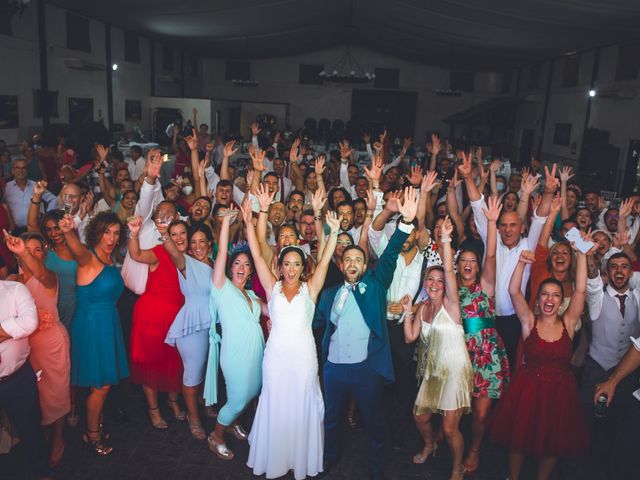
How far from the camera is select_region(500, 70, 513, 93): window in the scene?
19.5 m

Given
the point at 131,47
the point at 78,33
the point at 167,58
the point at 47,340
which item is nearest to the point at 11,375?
the point at 47,340

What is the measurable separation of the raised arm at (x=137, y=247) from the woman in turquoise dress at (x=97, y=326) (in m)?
0.15

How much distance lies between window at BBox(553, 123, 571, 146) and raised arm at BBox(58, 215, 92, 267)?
45.1 feet

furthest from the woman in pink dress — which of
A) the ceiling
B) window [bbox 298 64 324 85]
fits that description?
window [bbox 298 64 324 85]

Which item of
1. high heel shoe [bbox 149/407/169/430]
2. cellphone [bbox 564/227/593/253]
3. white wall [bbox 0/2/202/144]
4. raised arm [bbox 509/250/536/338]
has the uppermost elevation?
white wall [bbox 0/2/202/144]

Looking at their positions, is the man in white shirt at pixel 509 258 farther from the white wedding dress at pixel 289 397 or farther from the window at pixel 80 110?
the window at pixel 80 110

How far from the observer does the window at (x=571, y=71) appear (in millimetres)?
13897

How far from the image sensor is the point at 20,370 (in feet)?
9.06

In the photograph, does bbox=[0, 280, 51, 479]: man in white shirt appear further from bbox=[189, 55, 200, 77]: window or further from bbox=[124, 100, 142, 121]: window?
bbox=[189, 55, 200, 77]: window

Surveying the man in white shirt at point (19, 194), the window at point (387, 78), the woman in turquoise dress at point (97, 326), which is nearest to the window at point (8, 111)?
the man in white shirt at point (19, 194)

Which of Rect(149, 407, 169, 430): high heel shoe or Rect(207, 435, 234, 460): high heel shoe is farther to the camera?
Rect(149, 407, 169, 430): high heel shoe

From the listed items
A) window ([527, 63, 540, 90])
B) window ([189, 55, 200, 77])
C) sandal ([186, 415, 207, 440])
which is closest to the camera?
sandal ([186, 415, 207, 440])

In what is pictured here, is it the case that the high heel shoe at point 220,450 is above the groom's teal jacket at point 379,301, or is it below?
below

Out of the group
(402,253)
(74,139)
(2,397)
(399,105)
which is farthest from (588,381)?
(399,105)
